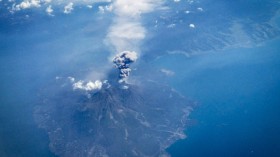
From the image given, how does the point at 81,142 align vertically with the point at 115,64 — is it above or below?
below

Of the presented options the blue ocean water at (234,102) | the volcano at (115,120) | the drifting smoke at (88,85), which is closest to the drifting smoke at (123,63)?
the volcano at (115,120)

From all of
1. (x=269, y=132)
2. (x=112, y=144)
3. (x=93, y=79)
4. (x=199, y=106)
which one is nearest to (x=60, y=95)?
(x=93, y=79)

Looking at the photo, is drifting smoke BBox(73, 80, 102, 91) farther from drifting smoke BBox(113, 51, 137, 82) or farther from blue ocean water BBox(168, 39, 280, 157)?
blue ocean water BBox(168, 39, 280, 157)

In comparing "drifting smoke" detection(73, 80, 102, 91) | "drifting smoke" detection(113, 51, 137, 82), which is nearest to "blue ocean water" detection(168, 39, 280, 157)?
"drifting smoke" detection(113, 51, 137, 82)

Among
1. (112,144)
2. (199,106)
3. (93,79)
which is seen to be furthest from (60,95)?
(199,106)

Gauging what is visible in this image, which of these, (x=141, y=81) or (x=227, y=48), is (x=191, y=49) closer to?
(x=227, y=48)

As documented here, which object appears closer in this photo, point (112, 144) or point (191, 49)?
point (112, 144)

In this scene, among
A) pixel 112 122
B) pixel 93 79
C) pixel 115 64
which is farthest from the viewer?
pixel 115 64

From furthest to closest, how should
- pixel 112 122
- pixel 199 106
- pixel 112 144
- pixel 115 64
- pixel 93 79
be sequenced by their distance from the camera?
pixel 115 64 → pixel 93 79 → pixel 199 106 → pixel 112 122 → pixel 112 144
